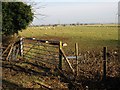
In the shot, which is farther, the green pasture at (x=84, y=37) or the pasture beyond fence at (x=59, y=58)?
the green pasture at (x=84, y=37)

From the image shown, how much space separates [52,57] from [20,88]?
4.81 meters

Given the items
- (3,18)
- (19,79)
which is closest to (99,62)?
(19,79)

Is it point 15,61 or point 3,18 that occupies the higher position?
point 3,18

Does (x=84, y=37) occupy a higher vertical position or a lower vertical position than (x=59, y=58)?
lower

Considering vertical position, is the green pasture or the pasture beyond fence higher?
the pasture beyond fence

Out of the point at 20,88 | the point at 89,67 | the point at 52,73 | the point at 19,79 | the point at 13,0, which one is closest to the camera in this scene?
the point at 20,88

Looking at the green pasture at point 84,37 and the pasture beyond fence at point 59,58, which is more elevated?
the pasture beyond fence at point 59,58

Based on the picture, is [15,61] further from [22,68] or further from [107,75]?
[107,75]

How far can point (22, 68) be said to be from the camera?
1392 cm

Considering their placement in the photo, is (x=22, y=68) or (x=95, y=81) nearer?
(x=95, y=81)

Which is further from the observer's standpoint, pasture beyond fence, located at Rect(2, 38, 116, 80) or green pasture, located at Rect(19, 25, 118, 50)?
green pasture, located at Rect(19, 25, 118, 50)

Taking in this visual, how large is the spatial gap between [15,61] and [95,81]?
554cm

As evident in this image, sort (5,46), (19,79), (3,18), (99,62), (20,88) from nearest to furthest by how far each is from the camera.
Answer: (20,88)
(19,79)
(99,62)
(5,46)
(3,18)

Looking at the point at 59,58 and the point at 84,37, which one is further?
the point at 84,37
